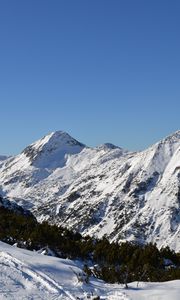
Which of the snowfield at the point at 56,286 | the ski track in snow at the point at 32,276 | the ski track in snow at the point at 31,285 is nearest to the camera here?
the ski track in snow at the point at 31,285

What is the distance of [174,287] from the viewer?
46.7 feet

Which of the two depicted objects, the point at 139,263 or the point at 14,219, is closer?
the point at 139,263

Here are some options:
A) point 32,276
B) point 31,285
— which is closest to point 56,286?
point 31,285

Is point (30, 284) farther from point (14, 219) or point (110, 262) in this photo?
point (14, 219)

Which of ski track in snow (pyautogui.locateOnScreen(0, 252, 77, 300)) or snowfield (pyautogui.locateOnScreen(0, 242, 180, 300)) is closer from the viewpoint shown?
snowfield (pyautogui.locateOnScreen(0, 242, 180, 300))

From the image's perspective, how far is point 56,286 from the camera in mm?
13898

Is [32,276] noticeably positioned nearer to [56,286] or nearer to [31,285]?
[31,285]

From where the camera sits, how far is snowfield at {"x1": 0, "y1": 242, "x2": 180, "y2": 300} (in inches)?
517

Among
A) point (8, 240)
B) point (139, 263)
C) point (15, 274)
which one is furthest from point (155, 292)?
point (8, 240)

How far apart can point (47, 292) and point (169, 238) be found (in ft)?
632

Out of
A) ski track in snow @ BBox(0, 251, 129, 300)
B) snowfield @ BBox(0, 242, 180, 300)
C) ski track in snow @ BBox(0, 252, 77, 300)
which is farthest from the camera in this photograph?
ski track in snow @ BBox(0, 252, 77, 300)

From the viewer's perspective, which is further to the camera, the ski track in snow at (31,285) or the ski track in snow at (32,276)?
the ski track in snow at (32,276)

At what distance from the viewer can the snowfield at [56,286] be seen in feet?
43.1

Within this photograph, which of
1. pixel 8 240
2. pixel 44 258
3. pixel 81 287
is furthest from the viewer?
pixel 8 240
